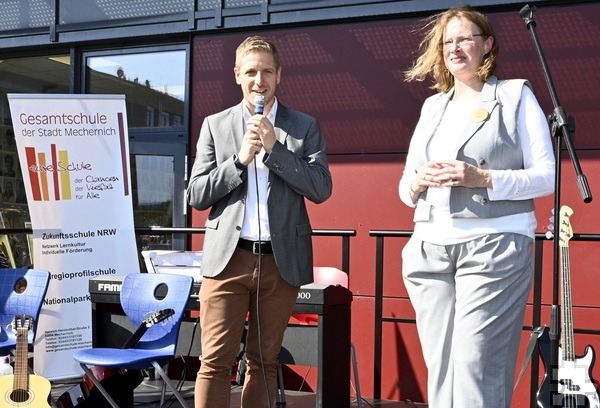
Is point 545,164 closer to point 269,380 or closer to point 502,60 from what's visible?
point 269,380

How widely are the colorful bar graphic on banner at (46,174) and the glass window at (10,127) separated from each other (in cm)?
145

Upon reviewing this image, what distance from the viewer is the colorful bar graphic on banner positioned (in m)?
5.02

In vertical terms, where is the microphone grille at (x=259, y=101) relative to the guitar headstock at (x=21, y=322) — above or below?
above

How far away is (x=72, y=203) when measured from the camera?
5.12m

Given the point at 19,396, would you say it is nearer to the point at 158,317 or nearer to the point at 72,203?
the point at 158,317

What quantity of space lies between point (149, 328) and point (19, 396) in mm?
717

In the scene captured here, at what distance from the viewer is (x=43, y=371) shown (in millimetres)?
4902

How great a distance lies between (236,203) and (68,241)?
2.83 m

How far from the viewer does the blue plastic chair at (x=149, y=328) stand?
3.46 m

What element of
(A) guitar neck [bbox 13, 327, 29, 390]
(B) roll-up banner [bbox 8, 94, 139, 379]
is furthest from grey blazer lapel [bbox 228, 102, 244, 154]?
(B) roll-up banner [bbox 8, 94, 139, 379]

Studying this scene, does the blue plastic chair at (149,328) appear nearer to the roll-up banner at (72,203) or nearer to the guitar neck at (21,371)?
the guitar neck at (21,371)

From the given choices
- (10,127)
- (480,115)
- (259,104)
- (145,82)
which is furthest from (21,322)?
(10,127)

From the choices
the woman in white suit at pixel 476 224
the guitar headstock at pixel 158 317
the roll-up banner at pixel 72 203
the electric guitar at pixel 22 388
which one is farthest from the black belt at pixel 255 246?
the roll-up banner at pixel 72 203

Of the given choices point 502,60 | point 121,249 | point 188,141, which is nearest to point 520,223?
point 502,60
